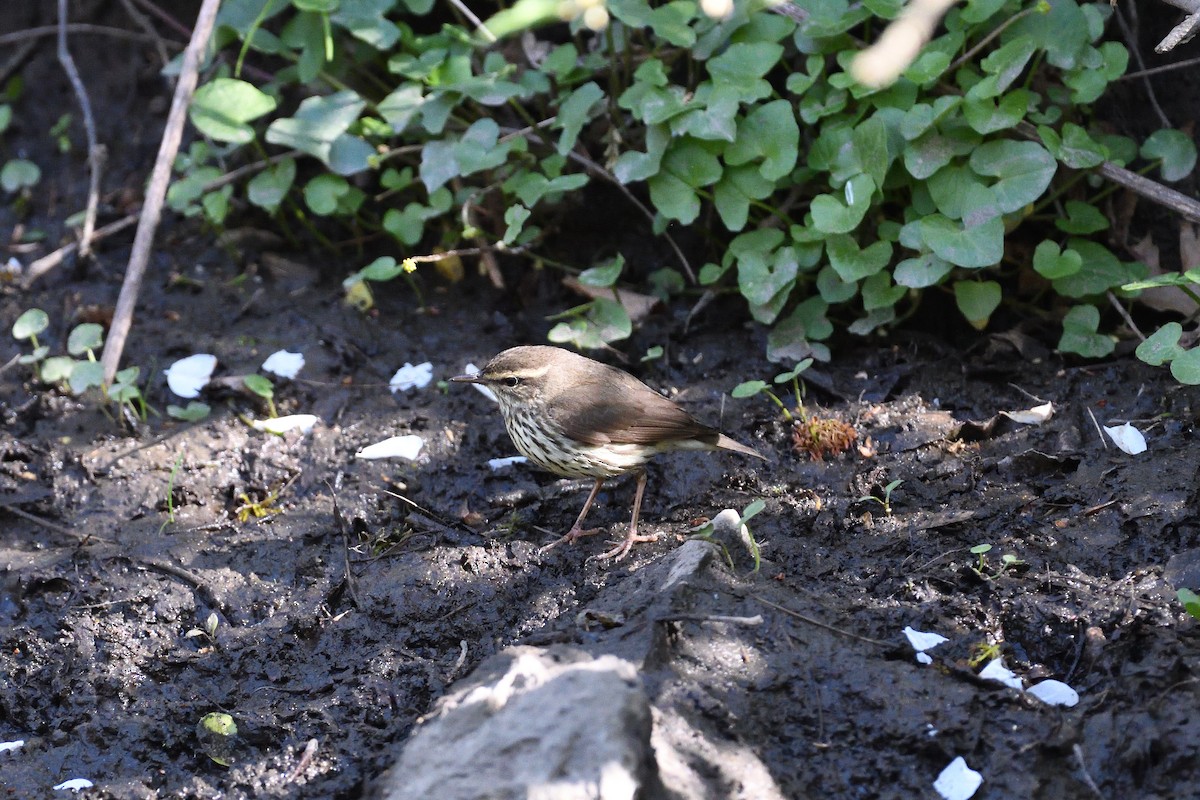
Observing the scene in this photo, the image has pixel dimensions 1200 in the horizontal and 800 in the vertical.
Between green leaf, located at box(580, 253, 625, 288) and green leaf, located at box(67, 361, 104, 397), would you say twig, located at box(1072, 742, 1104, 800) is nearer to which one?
green leaf, located at box(580, 253, 625, 288)

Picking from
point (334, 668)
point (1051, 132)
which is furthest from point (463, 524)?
point (1051, 132)

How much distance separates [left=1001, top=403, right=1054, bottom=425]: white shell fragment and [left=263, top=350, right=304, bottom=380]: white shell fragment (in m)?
3.50

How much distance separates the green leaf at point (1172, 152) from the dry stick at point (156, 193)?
459 cm

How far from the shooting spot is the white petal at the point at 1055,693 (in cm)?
358

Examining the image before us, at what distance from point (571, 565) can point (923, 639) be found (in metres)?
1.48

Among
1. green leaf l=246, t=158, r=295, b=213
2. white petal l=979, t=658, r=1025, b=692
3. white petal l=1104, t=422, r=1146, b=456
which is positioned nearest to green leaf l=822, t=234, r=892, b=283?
white petal l=1104, t=422, r=1146, b=456

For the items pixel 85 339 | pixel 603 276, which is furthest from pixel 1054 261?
pixel 85 339

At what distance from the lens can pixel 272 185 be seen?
655 cm

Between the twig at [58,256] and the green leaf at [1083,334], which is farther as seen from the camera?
the twig at [58,256]

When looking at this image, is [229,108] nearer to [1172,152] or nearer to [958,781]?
[1172,152]

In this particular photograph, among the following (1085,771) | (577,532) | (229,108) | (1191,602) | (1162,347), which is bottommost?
(577,532)

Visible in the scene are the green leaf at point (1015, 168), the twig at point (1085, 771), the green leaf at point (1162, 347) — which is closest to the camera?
the twig at point (1085, 771)

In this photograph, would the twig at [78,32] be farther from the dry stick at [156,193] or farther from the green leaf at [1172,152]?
the green leaf at [1172,152]

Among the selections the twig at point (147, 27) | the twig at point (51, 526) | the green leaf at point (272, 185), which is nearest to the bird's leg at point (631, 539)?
the twig at point (51, 526)
